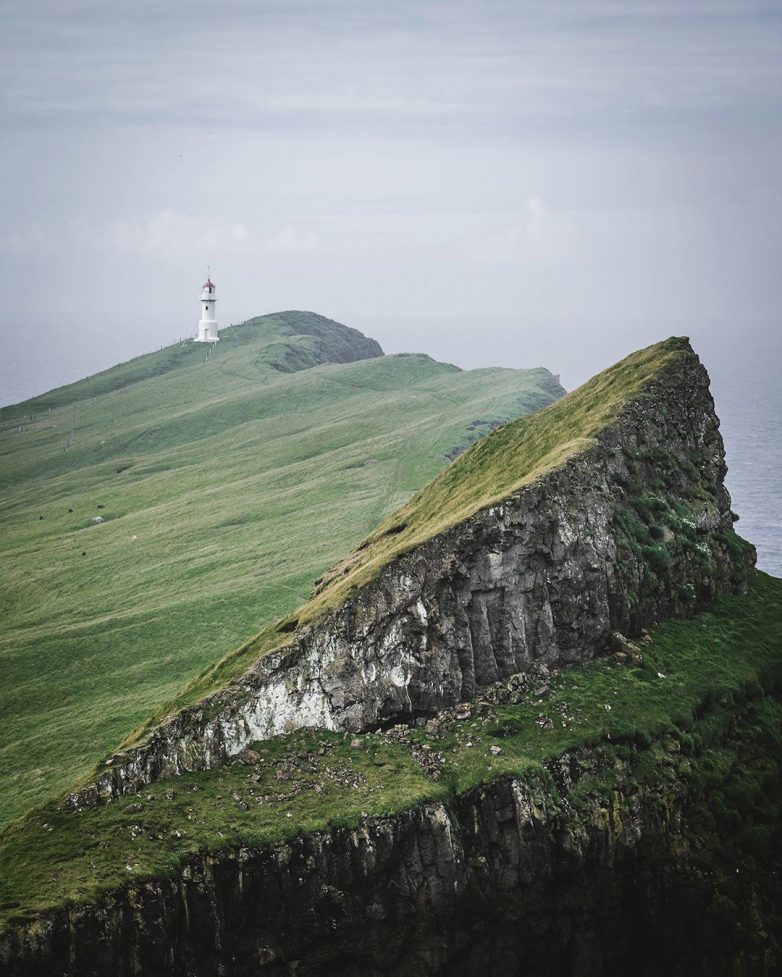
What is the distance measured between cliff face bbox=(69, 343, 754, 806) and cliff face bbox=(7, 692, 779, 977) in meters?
5.86

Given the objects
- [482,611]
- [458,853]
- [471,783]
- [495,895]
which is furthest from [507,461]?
[495,895]

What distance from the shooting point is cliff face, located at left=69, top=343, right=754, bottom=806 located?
4131cm

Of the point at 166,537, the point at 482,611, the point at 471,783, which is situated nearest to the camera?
Result: the point at 471,783

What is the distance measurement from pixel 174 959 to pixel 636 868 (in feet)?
62.8

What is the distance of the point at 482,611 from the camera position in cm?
4484

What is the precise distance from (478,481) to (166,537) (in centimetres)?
7585

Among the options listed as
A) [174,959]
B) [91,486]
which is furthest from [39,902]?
[91,486]

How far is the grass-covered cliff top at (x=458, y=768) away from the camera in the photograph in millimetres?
34250

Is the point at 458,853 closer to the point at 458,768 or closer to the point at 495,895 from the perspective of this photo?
the point at 495,895

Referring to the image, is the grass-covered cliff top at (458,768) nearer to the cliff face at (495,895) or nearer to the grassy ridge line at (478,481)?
the cliff face at (495,895)

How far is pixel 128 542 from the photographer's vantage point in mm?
124125

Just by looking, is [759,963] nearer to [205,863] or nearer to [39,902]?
[205,863]

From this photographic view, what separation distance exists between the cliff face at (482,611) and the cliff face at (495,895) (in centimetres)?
586

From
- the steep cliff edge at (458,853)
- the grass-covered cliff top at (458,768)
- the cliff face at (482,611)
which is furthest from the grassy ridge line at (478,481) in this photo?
the steep cliff edge at (458,853)
